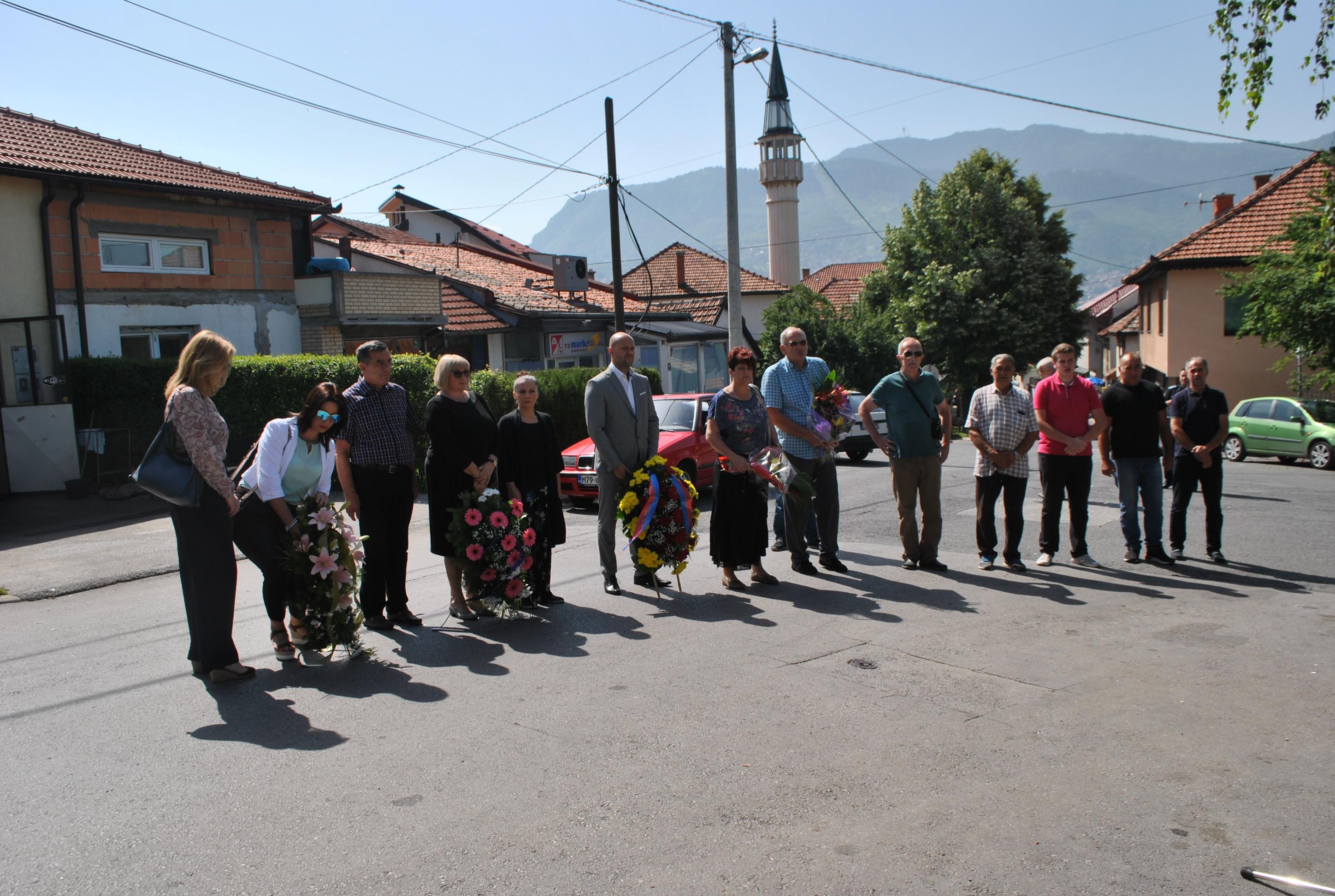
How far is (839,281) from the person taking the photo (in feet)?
262

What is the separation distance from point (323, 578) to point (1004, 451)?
18.5 ft

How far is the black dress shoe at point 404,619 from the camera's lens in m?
6.97

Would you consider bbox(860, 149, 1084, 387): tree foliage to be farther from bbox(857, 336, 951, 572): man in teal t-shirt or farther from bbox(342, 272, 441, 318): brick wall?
bbox(857, 336, 951, 572): man in teal t-shirt

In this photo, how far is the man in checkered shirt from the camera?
334 inches

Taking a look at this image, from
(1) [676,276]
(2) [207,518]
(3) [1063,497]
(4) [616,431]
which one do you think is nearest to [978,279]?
(1) [676,276]

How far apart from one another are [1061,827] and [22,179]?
17.7 metres

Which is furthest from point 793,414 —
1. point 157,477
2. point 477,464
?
point 157,477

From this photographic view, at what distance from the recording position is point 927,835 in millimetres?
3674

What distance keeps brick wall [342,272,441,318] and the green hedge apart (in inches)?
207

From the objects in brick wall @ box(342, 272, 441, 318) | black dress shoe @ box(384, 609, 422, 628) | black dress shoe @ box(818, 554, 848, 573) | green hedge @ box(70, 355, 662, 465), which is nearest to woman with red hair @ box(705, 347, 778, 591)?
black dress shoe @ box(818, 554, 848, 573)

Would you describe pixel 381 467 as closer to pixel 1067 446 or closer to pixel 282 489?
pixel 282 489

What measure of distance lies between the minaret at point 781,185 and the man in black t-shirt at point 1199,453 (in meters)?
60.9

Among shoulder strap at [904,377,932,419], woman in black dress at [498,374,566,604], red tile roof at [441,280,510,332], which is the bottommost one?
woman in black dress at [498,374,566,604]

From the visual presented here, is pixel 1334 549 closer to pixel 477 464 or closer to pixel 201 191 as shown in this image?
pixel 477 464
